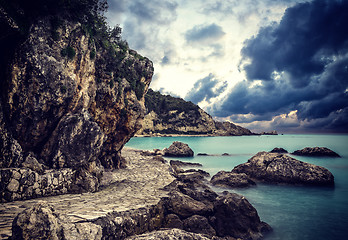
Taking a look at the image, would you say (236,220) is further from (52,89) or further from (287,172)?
(287,172)


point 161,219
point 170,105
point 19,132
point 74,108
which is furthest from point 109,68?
point 170,105

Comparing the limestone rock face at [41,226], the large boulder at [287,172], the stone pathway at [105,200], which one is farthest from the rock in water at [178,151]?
the limestone rock face at [41,226]

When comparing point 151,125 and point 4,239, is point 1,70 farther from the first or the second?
point 151,125

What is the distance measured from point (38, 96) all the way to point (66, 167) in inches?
174

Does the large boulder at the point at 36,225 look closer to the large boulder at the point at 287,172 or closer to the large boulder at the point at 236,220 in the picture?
the large boulder at the point at 236,220

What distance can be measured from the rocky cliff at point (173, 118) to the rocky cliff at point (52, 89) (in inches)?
4583

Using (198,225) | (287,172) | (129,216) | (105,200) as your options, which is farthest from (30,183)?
(287,172)

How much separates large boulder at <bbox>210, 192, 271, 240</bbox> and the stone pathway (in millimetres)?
3373

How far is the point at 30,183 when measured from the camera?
9250 mm

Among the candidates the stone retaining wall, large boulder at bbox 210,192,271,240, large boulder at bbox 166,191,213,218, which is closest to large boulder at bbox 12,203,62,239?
the stone retaining wall

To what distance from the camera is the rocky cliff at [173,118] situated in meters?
134

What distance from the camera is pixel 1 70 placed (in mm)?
9328

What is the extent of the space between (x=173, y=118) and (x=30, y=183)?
130245mm

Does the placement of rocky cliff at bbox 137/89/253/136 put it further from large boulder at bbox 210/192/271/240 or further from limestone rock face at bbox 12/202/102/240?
limestone rock face at bbox 12/202/102/240
